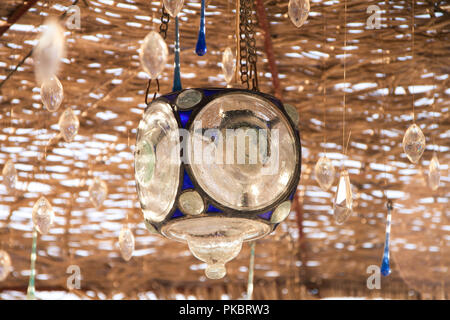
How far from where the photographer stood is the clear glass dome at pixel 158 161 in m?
1.80

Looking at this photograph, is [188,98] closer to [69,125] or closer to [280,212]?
[280,212]

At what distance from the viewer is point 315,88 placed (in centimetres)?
559

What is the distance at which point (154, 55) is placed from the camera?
86.8 inches

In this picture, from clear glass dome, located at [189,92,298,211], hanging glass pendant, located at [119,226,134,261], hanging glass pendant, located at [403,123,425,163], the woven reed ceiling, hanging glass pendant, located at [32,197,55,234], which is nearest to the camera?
clear glass dome, located at [189,92,298,211]

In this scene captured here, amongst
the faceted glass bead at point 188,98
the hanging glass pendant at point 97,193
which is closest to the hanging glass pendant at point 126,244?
the hanging glass pendant at point 97,193

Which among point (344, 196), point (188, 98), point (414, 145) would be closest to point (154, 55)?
point (188, 98)

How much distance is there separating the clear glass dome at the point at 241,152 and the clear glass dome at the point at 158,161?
0.05 m

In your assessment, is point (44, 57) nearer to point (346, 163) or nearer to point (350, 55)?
point (350, 55)

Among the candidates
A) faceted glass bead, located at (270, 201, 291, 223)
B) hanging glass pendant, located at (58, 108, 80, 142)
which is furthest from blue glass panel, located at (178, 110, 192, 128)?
hanging glass pendant, located at (58, 108, 80, 142)

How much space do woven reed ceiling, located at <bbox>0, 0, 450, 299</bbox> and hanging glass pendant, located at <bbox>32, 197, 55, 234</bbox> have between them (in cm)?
111

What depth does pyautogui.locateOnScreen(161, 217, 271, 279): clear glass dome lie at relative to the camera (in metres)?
1.85

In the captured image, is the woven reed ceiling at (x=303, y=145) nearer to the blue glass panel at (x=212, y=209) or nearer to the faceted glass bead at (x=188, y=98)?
the faceted glass bead at (x=188, y=98)

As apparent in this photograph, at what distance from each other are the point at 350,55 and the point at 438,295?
207 cm

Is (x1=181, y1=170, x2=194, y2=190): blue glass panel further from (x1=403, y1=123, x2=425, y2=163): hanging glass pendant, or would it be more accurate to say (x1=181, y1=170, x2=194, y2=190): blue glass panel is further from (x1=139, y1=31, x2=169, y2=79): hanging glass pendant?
(x1=403, y1=123, x2=425, y2=163): hanging glass pendant
